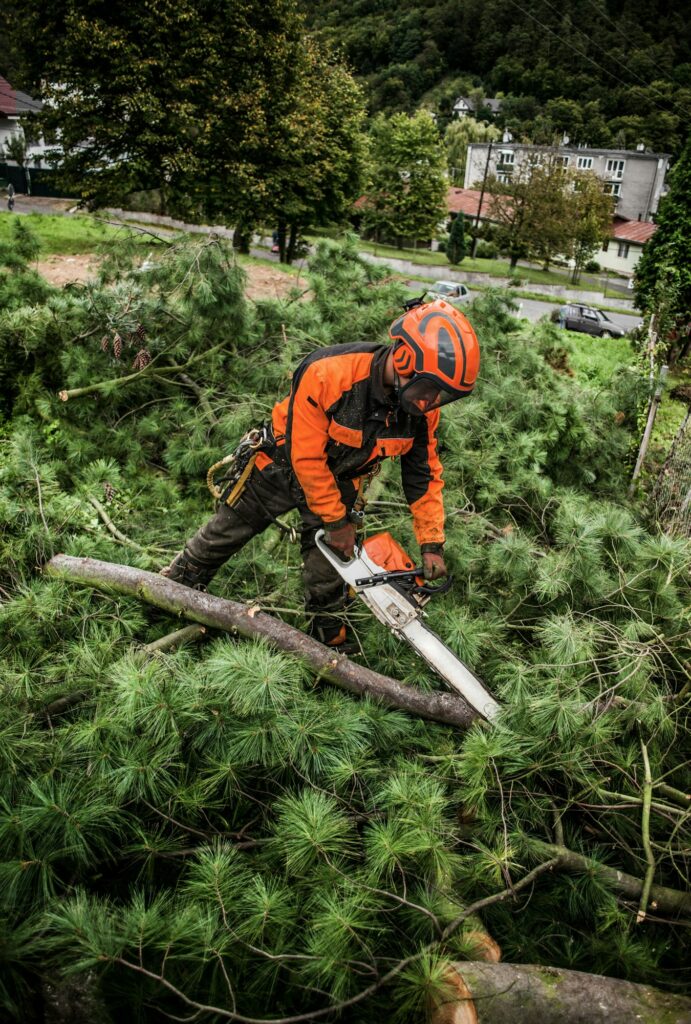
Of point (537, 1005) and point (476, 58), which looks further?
point (476, 58)

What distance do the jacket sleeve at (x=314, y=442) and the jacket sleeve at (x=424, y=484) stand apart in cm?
39

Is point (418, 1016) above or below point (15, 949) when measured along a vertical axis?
below

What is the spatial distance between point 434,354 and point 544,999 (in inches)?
78.6

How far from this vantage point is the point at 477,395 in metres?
4.49

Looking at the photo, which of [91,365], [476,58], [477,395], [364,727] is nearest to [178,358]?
[91,365]

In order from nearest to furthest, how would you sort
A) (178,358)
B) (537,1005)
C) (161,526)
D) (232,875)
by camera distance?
1. (537,1005)
2. (232,875)
3. (161,526)
4. (178,358)

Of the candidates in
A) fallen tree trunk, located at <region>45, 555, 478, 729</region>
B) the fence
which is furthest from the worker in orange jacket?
the fence

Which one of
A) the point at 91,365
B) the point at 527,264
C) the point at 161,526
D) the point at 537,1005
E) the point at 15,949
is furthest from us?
the point at 527,264

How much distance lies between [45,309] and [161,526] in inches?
85.0

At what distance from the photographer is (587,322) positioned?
1752 centimetres

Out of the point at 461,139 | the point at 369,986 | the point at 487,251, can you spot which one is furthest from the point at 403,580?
the point at 461,139

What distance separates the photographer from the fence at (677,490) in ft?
11.9

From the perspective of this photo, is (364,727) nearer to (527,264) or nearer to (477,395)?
(477,395)

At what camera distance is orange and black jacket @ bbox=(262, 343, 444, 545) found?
262 cm
